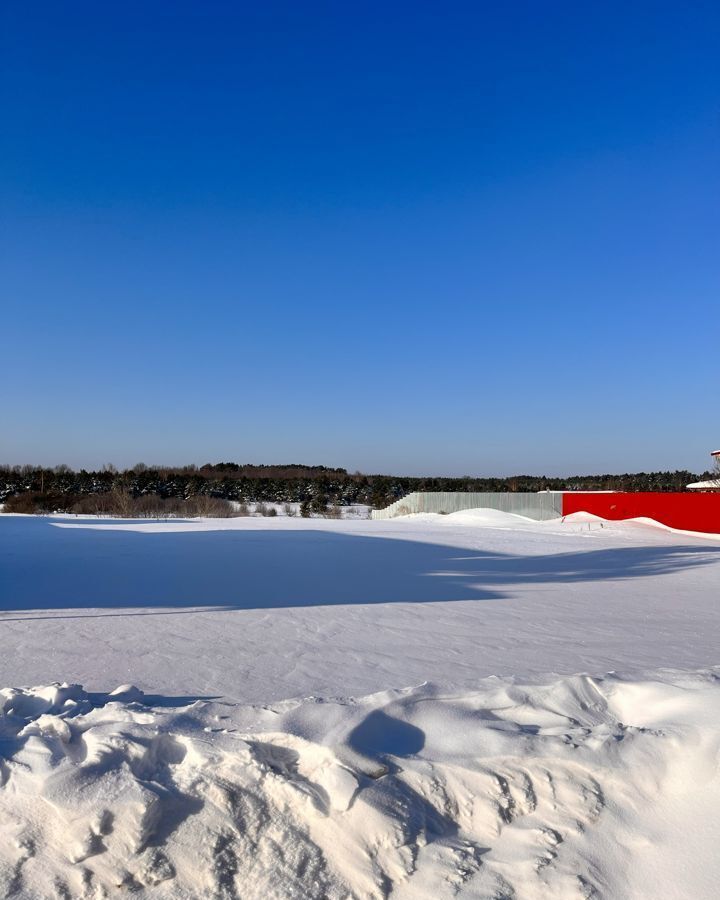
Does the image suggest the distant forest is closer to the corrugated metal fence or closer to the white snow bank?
the corrugated metal fence

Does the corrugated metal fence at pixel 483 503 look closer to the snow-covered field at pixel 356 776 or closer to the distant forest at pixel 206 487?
the distant forest at pixel 206 487

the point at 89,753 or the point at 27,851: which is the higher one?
the point at 89,753

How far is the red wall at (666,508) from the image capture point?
69.5 ft

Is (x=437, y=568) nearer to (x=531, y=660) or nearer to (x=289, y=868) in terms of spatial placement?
(x=531, y=660)

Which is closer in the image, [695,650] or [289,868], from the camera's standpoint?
[289,868]

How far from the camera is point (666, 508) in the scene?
22219 millimetres

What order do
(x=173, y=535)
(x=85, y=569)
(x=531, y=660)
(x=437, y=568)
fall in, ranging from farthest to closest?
(x=173, y=535), (x=437, y=568), (x=85, y=569), (x=531, y=660)

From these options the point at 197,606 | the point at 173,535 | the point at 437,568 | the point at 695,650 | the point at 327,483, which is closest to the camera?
the point at 695,650

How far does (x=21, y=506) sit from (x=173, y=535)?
2387 centimetres

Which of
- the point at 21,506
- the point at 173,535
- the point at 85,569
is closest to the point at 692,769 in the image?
the point at 85,569

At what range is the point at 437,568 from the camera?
11.4m

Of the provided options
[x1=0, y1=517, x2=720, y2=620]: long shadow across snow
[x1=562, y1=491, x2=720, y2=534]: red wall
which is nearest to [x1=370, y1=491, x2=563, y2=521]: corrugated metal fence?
[x1=562, y1=491, x2=720, y2=534]: red wall

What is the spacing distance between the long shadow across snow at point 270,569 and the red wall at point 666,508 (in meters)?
6.19

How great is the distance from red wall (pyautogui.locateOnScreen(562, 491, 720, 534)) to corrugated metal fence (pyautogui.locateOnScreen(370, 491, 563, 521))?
1.60 m
